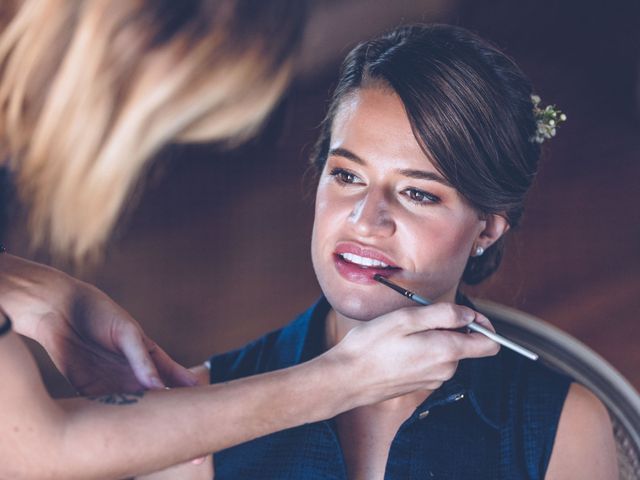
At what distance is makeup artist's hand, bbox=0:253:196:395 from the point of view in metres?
1.37

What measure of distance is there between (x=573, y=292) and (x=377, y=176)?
6.68ft

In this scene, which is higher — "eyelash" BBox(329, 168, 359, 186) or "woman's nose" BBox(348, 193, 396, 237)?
"eyelash" BBox(329, 168, 359, 186)

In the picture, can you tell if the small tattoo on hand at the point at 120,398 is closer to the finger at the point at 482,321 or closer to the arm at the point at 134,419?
the arm at the point at 134,419

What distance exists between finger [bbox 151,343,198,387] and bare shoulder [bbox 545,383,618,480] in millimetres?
681

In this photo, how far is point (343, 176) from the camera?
1612 mm

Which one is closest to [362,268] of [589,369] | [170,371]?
[170,371]

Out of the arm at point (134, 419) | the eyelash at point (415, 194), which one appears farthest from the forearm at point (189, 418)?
the eyelash at point (415, 194)

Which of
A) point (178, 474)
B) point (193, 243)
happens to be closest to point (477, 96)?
point (178, 474)

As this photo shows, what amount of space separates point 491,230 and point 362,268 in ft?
1.09

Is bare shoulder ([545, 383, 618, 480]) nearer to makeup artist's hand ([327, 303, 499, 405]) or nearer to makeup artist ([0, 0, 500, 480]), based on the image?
makeup artist's hand ([327, 303, 499, 405])

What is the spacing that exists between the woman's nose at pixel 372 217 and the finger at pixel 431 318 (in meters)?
0.29

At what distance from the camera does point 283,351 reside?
68.9 inches

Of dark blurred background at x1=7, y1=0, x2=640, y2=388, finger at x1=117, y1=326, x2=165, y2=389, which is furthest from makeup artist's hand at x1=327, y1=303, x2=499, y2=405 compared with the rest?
dark blurred background at x1=7, y1=0, x2=640, y2=388

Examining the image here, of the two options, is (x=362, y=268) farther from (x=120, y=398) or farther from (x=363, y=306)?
(x=120, y=398)
